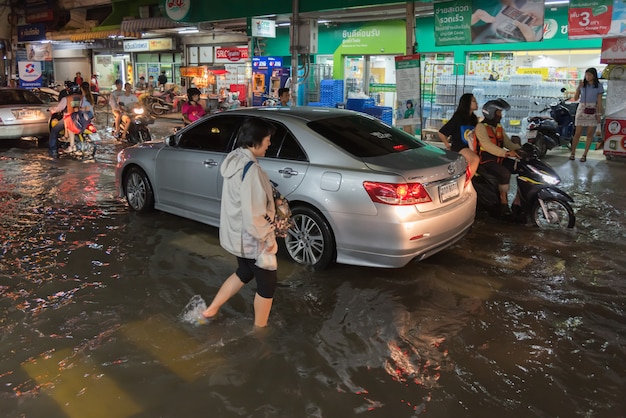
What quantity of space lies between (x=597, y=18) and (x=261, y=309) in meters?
9.23

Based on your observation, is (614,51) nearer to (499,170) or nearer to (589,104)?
(589,104)

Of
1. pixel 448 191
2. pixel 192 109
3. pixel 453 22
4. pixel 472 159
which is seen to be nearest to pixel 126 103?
pixel 192 109

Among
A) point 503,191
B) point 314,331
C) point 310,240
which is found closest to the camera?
point 314,331

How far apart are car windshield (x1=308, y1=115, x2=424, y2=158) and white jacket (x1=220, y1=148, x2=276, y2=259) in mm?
1707

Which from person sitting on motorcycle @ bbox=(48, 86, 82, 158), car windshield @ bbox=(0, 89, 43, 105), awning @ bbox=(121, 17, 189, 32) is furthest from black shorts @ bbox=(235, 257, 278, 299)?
awning @ bbox=(121, 17, 189, 32)

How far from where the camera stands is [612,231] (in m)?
6.99

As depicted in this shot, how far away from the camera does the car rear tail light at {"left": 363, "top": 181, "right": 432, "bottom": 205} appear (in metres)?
4.91

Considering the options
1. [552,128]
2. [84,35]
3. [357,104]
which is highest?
[84,35]

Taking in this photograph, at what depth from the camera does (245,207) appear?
12.5ft

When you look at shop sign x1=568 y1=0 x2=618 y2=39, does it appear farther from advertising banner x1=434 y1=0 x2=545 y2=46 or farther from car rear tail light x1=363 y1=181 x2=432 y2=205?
car rear tail light x1=363 y1=181 x2=432 y2=205

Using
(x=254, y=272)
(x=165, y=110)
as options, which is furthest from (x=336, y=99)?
(x=254, y=272)

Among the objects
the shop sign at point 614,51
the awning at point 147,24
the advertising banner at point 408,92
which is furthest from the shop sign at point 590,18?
the awning at point 147,24

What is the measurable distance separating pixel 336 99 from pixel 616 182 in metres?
9.05

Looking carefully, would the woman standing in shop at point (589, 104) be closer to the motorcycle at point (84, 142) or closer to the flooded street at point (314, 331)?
the flooded street at point (314, 331)
